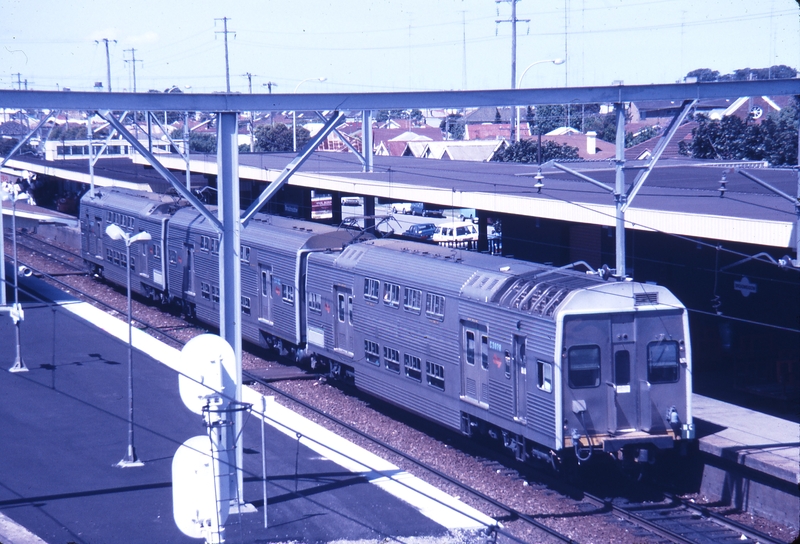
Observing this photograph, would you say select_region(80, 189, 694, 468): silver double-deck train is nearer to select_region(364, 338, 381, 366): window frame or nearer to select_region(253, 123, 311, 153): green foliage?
select_region(364, 338, 381, 366): window frame

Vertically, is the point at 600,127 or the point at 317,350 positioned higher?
the point at 600,127

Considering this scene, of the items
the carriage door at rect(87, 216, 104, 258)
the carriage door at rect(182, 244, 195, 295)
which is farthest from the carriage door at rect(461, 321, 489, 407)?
the carriage door at rect(87, 216, 104, 258)

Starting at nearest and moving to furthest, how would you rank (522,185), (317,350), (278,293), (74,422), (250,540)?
(250,540), (74,422), (317,350), (278,293), (522,185)

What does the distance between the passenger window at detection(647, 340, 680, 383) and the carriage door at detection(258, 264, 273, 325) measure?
32.0 ft

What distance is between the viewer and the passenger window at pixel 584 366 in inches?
441

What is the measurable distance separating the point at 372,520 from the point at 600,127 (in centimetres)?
6183

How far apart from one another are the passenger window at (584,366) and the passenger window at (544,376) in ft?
0.87

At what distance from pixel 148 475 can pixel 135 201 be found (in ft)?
53.2

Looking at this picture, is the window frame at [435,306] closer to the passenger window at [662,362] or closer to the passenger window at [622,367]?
the passenger window at [622,367]

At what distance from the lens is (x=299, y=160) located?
11.2 metres

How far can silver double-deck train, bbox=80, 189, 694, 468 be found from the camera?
11.3 meters

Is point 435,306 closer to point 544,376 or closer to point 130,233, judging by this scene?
point 544,376

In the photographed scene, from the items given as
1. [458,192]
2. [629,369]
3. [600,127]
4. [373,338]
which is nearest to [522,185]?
[458,192]

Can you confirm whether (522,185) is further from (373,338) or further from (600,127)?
(600,127)
